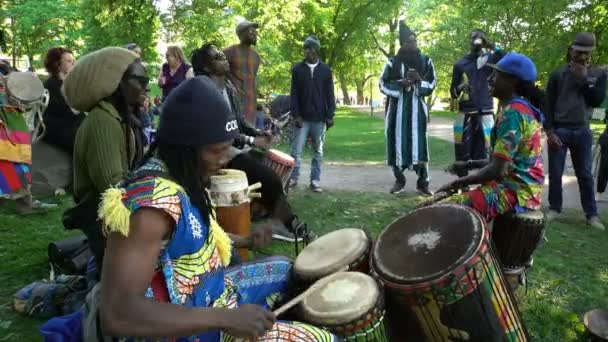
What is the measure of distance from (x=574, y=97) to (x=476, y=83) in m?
1.36

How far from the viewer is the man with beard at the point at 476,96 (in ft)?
21.5

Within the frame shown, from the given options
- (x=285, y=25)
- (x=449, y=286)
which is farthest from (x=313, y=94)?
(x=285, y=25)

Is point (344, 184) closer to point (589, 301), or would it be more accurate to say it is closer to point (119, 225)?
point (589, 301)

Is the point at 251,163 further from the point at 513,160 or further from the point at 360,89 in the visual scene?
the point at 360,89

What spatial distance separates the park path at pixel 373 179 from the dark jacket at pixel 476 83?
4.47 ft

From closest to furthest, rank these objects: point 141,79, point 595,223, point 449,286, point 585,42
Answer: point 449,286, point 141,79, point 585,42, point 595,223

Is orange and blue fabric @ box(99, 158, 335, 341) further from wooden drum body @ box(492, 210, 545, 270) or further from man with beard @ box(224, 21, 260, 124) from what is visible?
man with beard @ box(224, 21, 260, 124)

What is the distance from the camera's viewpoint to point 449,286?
7.86 feet

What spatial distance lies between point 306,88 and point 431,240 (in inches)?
186

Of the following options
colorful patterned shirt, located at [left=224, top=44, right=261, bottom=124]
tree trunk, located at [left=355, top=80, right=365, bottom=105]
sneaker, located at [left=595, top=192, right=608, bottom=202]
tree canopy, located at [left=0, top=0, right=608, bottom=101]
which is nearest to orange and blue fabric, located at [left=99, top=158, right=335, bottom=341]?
colorful patterned shirt, located at [left=224, top=44, right=261, bottom=124]

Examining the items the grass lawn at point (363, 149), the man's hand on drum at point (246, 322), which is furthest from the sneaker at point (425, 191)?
Answer: the man's hand on drum at point (246, 322)

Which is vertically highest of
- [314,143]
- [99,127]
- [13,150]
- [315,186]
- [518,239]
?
[99,127]

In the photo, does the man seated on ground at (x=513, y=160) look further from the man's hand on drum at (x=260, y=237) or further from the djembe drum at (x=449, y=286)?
the man's hand on drum at (x=260, y=237)

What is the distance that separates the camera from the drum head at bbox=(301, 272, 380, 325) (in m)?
2.22
